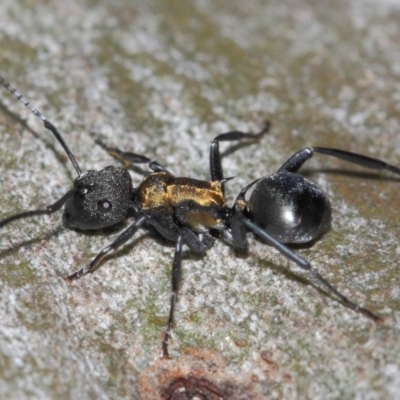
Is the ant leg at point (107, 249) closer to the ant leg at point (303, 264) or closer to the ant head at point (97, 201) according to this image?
the ant head at point (97, 201)

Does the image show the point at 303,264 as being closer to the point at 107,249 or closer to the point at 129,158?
the point at 107,249

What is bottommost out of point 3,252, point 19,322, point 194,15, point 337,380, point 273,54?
point 337,380

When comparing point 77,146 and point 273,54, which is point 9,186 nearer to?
point 77,146

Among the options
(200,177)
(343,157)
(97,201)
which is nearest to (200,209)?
(200,177)

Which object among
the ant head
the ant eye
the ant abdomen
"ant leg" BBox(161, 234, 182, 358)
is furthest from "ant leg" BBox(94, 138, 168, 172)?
the ant abdomen

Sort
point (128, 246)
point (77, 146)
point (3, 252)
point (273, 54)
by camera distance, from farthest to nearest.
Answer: point (273, 54), point (77, 146), point (128, 246), point (3, 252)

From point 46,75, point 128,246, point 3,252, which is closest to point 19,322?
point 3,252

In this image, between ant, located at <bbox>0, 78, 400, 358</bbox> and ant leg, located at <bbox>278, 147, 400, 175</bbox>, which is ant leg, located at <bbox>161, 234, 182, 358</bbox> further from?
ant leg, located at <bbox>278, 147, 400, 175</bbox>
